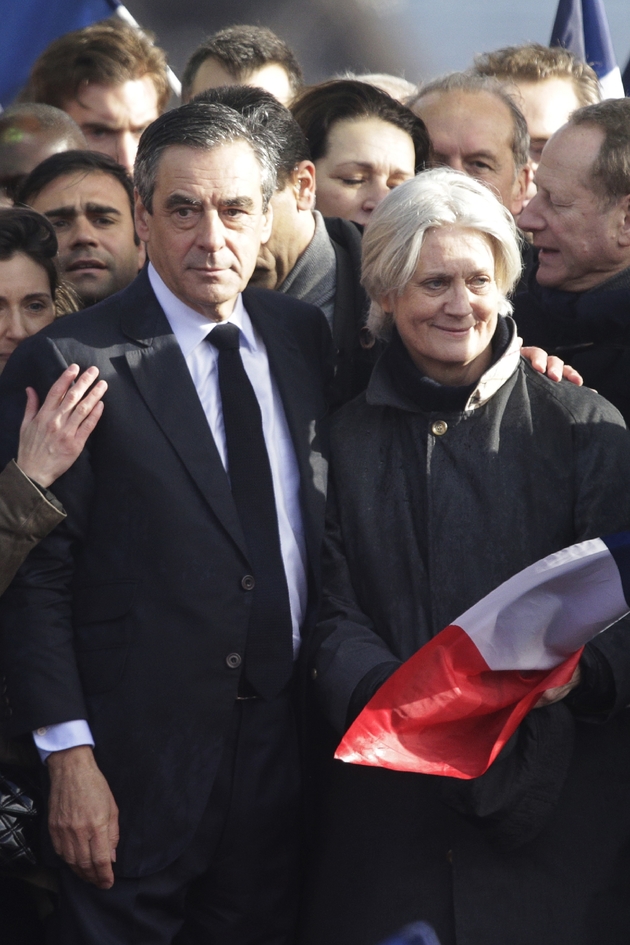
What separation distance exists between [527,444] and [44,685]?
1.36 meters

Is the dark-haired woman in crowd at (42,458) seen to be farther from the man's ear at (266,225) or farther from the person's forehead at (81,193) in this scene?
the person's forehead at (81,193)

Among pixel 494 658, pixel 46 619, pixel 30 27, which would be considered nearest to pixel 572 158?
pixel 494 658

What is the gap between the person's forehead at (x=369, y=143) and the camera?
469 cm

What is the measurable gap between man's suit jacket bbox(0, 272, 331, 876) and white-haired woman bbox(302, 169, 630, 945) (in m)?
0.33

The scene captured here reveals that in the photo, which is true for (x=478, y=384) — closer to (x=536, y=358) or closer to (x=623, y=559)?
(x=536, y=358)

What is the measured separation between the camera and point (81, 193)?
4.53 m

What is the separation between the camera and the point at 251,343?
361 centimetres

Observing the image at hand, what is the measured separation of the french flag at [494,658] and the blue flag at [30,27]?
15.9 feet

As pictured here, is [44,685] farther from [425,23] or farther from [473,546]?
[425,23]

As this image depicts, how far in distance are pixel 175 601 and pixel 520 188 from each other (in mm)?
2674

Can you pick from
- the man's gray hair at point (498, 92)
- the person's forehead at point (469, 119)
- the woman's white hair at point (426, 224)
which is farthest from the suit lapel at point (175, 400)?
the man's gray hair at point (498, 92)

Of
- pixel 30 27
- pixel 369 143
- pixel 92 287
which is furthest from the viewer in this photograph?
pixel 30 27

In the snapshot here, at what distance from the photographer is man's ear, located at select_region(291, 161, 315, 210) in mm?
4227

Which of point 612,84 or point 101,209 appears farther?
point 612,84
